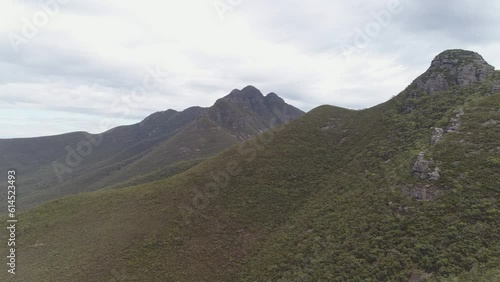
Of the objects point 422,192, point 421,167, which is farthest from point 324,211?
point 421,167

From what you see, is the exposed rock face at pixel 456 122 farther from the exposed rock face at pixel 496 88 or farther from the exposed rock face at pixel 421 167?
the exposed rock face at pixel 496 88

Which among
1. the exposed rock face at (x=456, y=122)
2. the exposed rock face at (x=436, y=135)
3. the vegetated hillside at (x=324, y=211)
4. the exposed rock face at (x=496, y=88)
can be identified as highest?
the exposed rock face at (x=496, y=88)

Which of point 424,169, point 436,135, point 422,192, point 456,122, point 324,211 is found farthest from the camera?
point 456,122

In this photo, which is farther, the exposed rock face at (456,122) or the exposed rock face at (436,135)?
the exposed rock face at (456,122)

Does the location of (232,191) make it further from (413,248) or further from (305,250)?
(413,248)

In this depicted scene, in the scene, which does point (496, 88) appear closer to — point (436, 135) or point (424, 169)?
point (436, 135)

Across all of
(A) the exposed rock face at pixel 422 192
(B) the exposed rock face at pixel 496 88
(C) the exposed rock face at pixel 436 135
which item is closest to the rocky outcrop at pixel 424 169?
(A) the exposed rock face at pixel 422 192
